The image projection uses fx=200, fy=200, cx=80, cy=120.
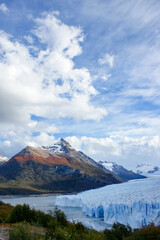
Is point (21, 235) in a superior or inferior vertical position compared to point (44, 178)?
inferior

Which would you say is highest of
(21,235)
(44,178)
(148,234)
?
(44,178)

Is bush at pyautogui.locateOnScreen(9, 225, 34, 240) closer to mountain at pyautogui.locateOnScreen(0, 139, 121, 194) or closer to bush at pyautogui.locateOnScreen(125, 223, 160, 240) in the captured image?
bush at pyautogui.locateOnScreen(125, 223, 160, 240)

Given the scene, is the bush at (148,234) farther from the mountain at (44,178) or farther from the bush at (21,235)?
the mountain at (44,178)

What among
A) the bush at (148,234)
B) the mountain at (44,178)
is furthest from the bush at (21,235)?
the mountain at (44,178)

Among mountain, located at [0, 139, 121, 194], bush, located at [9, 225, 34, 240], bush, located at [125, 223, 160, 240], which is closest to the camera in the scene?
bush, located at [9, 225, 34, 240]

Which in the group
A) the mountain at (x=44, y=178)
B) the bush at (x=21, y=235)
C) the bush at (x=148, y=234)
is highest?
the mountain at (x=44, y=178)

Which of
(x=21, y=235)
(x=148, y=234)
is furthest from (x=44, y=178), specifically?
(x=21, y=235)

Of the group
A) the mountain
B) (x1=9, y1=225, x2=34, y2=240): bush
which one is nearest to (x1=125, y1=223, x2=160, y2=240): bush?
(x1=9, y1=225, x2=34, y2=240): bush

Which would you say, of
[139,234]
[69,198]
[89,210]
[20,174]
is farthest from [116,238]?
[20,174]

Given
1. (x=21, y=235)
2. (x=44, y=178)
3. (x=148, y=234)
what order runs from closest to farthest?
(x=21, y=235)
(x=148, y=234)
(x=44, y=178)

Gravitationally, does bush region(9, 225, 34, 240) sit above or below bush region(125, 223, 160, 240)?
above

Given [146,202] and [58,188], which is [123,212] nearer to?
[146,202]

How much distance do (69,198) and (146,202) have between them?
3977 cm

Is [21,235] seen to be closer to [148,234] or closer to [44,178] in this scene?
[148,234]
